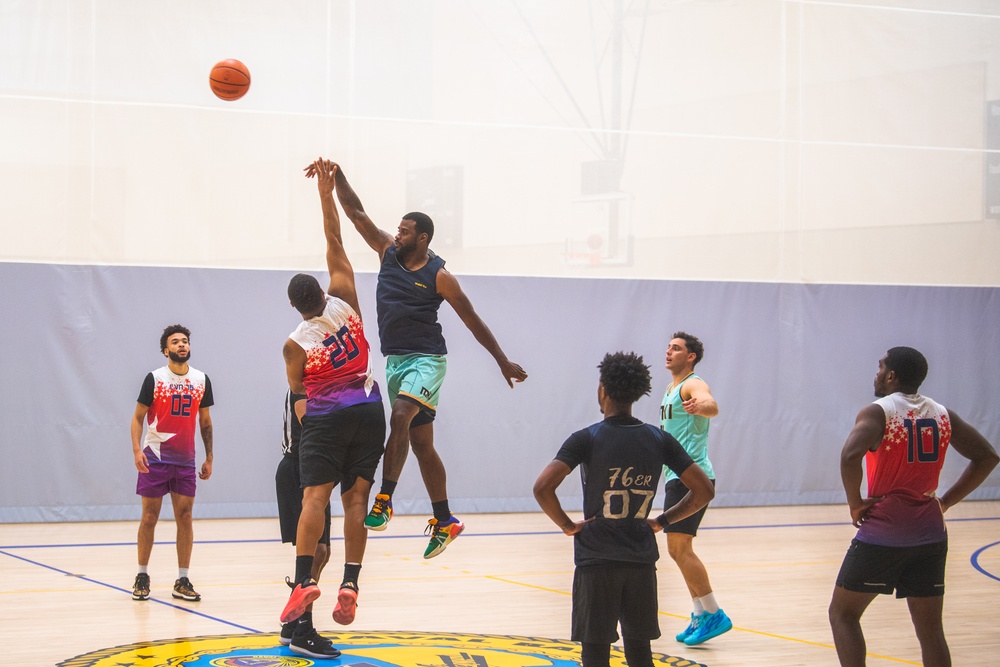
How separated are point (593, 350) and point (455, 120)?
3.34m

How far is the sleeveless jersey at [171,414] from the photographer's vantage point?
883 cm

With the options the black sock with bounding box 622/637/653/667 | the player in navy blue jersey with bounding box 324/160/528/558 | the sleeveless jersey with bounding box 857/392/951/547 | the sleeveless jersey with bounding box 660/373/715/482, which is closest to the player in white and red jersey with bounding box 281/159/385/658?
the player in navy blue jersey with bounding box 324/160/528/558

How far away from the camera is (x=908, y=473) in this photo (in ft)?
17.5

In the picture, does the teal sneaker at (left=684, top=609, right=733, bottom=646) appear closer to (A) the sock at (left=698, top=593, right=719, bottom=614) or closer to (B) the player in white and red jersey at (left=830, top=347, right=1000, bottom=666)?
(A) the sock at (left=698, top=593, right=719, bottom=614)

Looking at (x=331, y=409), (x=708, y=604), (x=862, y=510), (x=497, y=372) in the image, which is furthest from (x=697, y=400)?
(x=497, y=372)

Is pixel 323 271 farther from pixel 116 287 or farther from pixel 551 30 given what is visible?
pixel 551 30

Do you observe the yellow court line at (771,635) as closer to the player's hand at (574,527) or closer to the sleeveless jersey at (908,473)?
the sleeveless jersey at (908,473)

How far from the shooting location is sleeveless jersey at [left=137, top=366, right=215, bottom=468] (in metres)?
8.83

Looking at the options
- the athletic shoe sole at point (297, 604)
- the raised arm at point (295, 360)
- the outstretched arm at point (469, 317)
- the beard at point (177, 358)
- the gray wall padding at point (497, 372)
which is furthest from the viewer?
the gray wall padding at point (497, 372)

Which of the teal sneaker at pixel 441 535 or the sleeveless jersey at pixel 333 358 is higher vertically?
the sleeveless jersey at pixel 333 358

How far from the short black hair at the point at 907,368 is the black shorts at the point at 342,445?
9.42ft

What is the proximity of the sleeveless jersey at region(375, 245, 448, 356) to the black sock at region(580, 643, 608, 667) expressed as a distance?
2526mm

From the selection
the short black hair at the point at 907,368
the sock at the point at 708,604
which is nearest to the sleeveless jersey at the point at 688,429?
the sock at the point at 708,604

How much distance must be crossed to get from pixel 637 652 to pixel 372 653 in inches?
86.3
